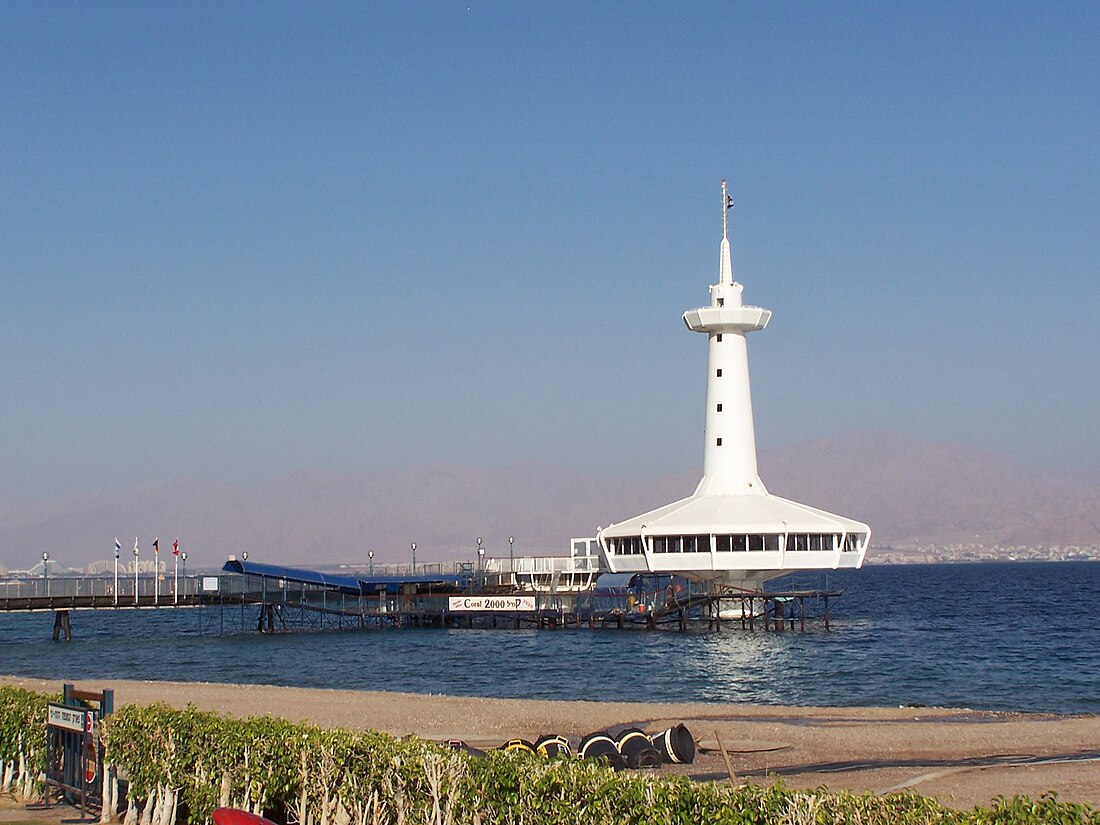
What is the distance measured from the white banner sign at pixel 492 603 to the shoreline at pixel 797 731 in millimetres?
30418

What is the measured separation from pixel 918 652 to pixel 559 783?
1722 inches

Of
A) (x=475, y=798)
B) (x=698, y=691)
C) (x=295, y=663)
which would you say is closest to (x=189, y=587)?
(x=295, y=663)

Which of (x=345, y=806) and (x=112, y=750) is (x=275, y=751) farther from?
(x=112, y=750)

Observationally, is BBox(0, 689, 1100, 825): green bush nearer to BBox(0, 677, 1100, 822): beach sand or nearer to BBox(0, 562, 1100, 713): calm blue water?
BBox(0, 677, 1100, 822): beach sand

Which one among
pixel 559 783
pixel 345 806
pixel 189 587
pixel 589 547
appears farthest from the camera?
pixel 589 547

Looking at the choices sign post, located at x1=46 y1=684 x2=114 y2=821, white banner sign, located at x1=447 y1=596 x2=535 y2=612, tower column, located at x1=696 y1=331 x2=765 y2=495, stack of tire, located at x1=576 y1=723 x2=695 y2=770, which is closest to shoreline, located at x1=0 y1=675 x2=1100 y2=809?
stack of tire, located at x1=576 y1=723 x2=695 y2=770

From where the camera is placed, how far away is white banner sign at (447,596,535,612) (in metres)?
68.3

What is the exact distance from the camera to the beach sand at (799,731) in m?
19.2

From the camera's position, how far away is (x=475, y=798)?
1215cm

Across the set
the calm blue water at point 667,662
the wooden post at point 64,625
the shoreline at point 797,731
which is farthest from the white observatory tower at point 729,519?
the shoreline at point 797,731

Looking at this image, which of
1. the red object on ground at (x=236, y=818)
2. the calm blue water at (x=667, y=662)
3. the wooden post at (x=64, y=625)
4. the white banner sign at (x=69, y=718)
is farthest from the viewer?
the wooden post at (x=64, y=625)

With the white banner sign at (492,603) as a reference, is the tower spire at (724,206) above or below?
above

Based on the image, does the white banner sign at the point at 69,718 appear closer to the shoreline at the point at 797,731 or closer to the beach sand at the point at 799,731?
the shoreline at the point at 797,731

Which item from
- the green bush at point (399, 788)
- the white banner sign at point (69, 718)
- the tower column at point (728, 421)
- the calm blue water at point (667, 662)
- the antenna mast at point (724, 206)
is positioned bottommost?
the calm blue water at point (667, 662)
